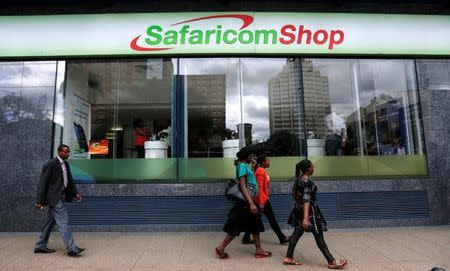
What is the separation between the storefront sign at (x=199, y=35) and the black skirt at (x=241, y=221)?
432cm

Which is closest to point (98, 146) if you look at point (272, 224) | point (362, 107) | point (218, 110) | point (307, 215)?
point (218, 110)

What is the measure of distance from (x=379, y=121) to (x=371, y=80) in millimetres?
1074

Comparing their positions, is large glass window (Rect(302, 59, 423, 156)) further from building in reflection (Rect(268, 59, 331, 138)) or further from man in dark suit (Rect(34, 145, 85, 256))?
man in dark suit (Rect(34, 145, 85, 256))

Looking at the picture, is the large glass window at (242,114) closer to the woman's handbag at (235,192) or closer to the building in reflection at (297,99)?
the building in reflection at (297,99)

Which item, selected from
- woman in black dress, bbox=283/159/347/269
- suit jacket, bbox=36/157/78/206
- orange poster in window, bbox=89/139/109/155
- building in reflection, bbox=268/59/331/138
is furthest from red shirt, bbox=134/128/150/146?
woman in black dress, bbox=283/159/347/269

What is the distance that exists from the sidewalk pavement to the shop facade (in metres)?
0.68

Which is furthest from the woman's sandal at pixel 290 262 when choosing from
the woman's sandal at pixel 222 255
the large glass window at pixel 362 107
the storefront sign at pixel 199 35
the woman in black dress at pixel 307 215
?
the storefront sign at pixel 199 35

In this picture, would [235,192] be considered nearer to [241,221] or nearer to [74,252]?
[241,221]

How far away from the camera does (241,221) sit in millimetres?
5395

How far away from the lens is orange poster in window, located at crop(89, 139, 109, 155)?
8555 mm

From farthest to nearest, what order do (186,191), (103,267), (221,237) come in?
1. (186,191)
2. (221,237)
3. (103,267)

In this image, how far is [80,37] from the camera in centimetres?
844

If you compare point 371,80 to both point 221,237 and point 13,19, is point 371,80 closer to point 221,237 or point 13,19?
point 221,237

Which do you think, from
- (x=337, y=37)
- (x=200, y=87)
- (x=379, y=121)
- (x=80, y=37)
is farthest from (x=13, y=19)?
(x=379, y=121)
